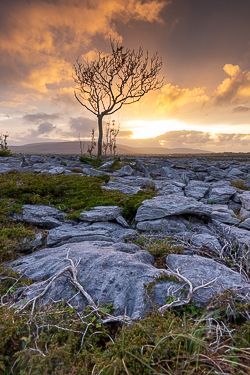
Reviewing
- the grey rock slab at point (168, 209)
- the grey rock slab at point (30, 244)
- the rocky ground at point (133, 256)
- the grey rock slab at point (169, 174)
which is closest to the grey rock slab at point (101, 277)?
the rocky ground at point (133, 256)

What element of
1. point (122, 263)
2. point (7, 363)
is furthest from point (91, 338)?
point (122, 263)

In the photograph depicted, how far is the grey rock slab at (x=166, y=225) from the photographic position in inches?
225

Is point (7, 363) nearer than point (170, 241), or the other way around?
point (7, 363)

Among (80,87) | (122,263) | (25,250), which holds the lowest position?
(25,250)

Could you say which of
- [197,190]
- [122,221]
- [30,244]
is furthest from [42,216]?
[197,190]

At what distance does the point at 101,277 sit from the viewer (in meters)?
3.19

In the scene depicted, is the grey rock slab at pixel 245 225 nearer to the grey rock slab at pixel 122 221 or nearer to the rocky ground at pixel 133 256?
the rocky ground at pixel 133 256

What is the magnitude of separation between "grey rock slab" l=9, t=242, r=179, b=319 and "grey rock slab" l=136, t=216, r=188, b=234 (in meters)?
1.72

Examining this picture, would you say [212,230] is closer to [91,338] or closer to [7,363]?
[91,338]

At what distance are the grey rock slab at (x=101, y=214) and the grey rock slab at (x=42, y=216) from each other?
75 cm

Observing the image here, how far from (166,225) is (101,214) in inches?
76.6

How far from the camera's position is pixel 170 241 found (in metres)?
4.77

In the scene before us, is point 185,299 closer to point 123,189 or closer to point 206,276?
point 206,276

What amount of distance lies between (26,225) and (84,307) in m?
4.02
